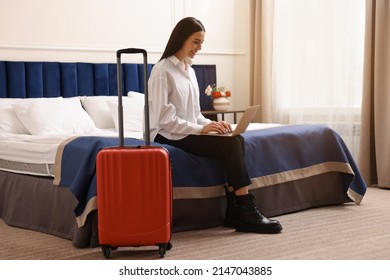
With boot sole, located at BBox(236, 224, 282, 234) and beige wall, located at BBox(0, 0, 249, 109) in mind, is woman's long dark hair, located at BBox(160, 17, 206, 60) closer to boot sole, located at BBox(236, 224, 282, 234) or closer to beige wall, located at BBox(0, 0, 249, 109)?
boot sole, located at BBox(236, 224, 282, 234)

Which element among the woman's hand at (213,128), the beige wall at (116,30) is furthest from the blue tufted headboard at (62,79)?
the woman's hand at (213,128)

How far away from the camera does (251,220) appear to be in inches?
146

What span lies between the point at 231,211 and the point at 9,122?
6.68 ft

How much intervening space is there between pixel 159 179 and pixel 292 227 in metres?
1.14

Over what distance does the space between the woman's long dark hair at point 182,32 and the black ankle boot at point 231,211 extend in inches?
36.3

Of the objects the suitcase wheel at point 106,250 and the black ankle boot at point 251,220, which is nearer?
the suitcase wheel at point 106,250

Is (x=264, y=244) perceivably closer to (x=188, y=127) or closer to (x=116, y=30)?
(x=188, y=127)

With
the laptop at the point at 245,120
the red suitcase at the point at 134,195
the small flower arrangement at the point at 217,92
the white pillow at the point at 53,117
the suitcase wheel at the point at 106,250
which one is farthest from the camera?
the small flower arrangement at the point at 217,92

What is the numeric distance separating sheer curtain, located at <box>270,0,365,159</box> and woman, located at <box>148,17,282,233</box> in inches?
96.4

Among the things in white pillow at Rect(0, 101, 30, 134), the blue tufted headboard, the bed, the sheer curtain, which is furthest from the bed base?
the sheer curtain

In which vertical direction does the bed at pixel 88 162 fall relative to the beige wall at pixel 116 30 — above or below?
below

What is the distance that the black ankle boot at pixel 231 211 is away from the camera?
382 centimetres

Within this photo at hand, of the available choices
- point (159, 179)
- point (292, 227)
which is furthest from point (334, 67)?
point (159, 179)

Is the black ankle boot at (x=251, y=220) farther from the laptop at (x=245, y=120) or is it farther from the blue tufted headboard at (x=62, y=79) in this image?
the blue tufted headboard at (x=62, y=79)
